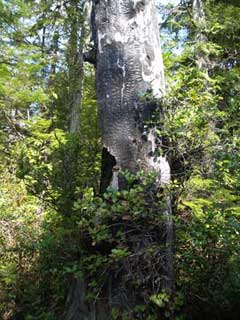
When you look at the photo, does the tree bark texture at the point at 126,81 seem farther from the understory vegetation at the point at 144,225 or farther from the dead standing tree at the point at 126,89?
the understory vegetation at the point at 144,225

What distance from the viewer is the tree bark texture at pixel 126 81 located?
2.90m

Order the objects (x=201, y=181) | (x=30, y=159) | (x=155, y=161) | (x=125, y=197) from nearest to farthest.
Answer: (x=125, y=197) → (x=155, y=161) → (x=201, y=181) → (x=30, y=159)

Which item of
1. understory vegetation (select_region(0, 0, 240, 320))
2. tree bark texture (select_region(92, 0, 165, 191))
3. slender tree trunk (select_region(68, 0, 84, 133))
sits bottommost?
understory vegetation (select_region(0, 0, 240, 320))

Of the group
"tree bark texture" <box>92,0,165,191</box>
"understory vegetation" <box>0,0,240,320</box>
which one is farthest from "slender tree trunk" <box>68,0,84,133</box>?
"tree bark texture" <box>92,0,165,191</box>

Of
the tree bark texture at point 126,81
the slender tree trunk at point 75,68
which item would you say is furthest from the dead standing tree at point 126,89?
the slender tree trunk at point 75,68

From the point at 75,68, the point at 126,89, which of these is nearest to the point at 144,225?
the point at 126,89

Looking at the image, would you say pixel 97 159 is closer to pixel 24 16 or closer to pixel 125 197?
pixel 125 197

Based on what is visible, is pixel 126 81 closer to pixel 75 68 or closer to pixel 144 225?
pixel 144 225

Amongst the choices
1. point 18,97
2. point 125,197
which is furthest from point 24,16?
point 125,197

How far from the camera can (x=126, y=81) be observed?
3.00 m

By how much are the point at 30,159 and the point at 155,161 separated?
191 cm

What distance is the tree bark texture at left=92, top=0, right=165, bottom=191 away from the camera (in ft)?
9.52

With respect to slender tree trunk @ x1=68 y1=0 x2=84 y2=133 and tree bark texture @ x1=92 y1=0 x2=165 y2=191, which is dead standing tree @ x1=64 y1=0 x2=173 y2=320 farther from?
slender tree trunk @ x1=68 y1=0 x2=84 y2=133

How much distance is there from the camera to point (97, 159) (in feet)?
14.7
